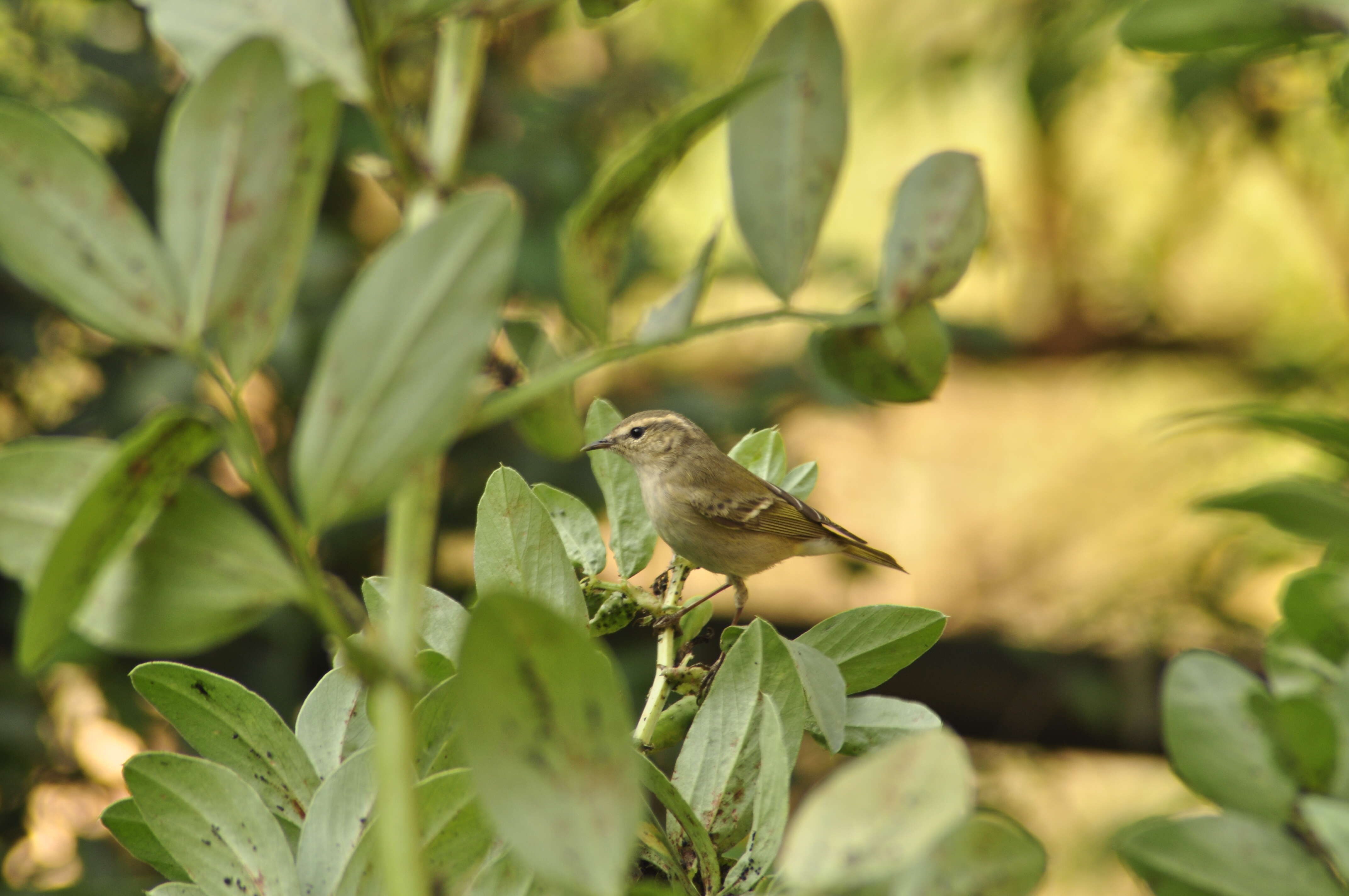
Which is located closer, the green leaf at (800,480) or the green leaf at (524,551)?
the green leaf at (524,551)

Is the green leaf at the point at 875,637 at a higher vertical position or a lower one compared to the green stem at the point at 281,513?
lower

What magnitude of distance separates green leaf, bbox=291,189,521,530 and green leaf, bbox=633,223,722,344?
92 mm

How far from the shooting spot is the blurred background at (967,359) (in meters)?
1.40

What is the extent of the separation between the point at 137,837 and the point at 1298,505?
399 mm

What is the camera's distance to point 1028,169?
2307 mm

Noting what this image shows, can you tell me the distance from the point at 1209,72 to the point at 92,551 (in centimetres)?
181

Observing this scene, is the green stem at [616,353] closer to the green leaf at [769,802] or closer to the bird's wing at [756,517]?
the green leaf at [769,802]

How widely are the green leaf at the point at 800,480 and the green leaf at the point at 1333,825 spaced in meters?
0.22

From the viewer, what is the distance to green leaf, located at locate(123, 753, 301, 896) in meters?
0.33

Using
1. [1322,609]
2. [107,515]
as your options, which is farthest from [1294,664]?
[107,515]

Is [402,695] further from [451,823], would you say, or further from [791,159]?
[791,159]

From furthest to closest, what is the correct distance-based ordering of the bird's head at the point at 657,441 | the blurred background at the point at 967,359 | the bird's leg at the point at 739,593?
the blurred background at the point at 967,359 → the bird's head at the point at 657,441 → the bird's leg at the point at 739,593

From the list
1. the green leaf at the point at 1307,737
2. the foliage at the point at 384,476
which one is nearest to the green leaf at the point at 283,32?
the foliage at the point at 384,476

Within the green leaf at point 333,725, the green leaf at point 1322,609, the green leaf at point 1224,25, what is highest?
the green leaf at point 1224,25
